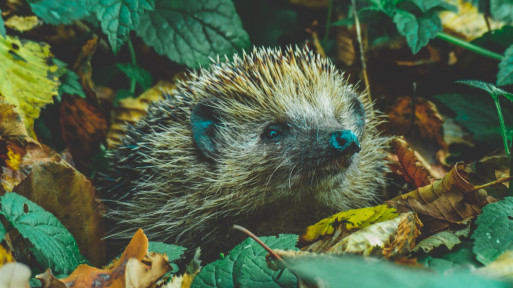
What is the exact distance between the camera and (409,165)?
3.65m

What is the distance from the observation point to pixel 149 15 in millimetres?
4156

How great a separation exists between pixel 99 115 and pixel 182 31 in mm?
897

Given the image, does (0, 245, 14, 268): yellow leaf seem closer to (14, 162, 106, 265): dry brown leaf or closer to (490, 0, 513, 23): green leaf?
(14, 162, 106, 265): dry brown leaf

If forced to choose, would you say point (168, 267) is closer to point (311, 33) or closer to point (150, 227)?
point (150, 227)

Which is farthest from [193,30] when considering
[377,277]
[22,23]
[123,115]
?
[377,277]

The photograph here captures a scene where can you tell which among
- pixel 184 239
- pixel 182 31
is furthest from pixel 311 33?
pixel 184 239

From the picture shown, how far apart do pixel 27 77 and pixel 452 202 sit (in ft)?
8.89

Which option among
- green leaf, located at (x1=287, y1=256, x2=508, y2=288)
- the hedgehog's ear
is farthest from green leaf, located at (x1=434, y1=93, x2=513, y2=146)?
green leaf, located at (x1=287, y1=256, x2=508, y2=288)

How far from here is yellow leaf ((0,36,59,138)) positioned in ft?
11.0

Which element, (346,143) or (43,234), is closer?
(43,234)

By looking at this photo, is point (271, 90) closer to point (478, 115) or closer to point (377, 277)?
point (478, 115)

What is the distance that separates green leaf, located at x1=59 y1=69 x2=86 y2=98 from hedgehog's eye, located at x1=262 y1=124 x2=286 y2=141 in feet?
4.64

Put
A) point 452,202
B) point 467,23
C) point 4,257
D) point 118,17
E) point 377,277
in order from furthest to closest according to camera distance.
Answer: point 467,23
point 118,17
point 452,202
point 4,257
point 377,277

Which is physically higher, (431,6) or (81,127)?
(431,6)
